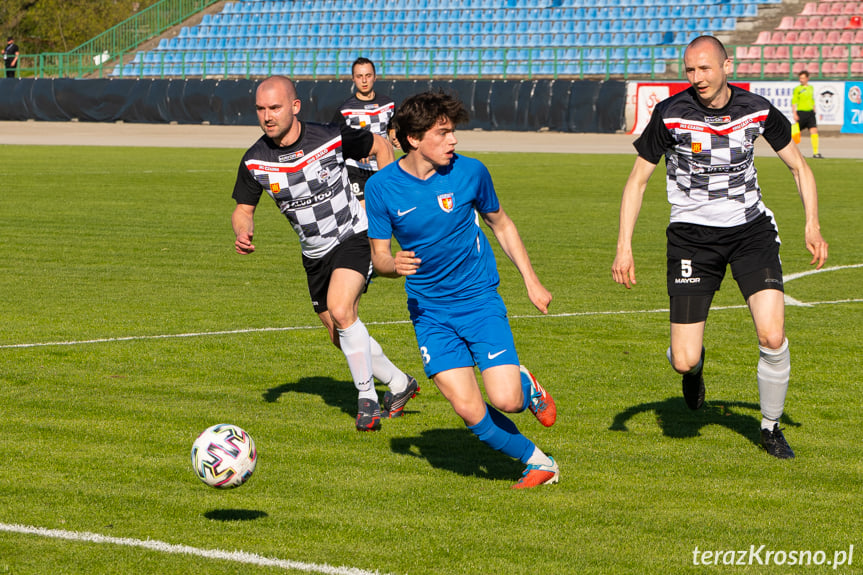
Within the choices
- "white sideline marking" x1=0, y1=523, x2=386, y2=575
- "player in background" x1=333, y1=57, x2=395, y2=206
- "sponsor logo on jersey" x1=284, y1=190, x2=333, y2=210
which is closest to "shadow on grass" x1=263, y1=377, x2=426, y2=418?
"sponsor logo on jersey" x1=284, y1=190, x2=333, y2=210

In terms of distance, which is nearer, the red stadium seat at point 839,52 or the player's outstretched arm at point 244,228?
the player's outstretched arm at point 244,228

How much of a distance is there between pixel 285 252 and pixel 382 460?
8.94m

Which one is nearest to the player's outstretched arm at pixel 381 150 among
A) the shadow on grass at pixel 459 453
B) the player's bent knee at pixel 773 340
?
the shadow on grass at pixel 459 453

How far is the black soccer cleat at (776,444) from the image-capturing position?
20.4ft

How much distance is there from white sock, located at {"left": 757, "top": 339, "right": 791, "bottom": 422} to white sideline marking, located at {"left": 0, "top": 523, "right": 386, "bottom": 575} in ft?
8.94

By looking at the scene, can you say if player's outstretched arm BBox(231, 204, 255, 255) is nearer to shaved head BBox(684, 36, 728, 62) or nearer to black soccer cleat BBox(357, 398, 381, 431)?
black soccer cleat BBox(357, 398, 381, 431)

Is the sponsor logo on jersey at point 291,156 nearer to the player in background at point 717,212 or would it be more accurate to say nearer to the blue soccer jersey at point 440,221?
the blue soccer jersey at point 440,221

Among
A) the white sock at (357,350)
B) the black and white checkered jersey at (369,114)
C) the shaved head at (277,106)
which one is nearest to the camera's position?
the shaved head at (277,106)

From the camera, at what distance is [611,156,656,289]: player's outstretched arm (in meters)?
6.36

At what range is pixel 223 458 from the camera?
17.5 ft

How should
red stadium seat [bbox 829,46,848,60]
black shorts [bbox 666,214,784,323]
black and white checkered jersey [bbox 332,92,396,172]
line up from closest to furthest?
1. black shorts [bbox 666,214,784,323]
2. black and white checkered jersey [bbox 332,92,396,172]
3. red stadium seat [bbox 829,46,848,60]

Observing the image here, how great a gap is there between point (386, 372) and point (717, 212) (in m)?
2.25

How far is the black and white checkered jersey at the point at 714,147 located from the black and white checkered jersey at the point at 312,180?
6.28 feet

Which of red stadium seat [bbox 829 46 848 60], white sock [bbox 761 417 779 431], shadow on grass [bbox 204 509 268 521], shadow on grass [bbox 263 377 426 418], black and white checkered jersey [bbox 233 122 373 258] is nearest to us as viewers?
shadow on grass [bbox 204 509 268 521]
